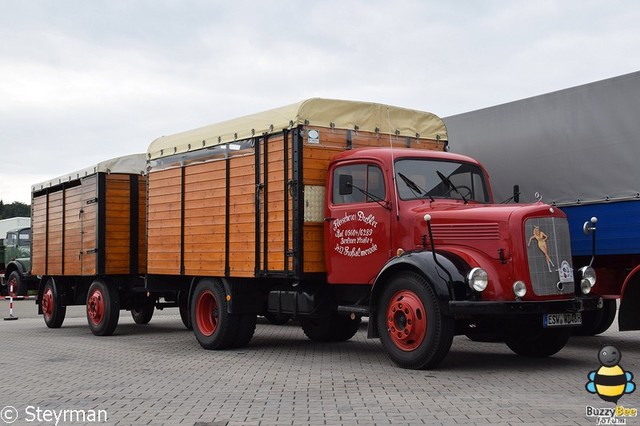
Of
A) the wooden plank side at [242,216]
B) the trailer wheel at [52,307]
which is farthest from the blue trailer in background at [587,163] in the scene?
the trailer wheel at [52,307]

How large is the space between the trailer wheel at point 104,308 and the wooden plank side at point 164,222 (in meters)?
1.56

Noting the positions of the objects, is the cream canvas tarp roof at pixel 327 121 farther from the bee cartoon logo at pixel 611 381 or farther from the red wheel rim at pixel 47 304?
the red wheel rim at pixel 47 304

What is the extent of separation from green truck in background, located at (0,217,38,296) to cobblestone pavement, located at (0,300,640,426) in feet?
53.0

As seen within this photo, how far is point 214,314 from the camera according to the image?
1257cm

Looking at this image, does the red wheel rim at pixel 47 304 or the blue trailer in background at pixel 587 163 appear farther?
the red wheel rim at pixel 47 304

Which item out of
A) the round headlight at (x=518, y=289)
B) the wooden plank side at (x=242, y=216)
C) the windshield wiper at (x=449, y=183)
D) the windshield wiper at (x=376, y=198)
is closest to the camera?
the round headlight at (x=518, y=289)

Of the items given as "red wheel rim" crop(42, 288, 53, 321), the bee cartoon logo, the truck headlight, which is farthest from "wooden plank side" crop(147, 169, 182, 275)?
the bee cartoon logo

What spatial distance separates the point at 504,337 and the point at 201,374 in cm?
402

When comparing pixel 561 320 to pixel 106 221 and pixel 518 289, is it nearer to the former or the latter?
pixel 518 289

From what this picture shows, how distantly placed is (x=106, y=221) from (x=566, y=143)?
8.83 meters

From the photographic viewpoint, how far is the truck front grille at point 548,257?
8883mm

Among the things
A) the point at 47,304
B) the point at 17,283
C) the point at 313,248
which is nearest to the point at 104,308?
the point at 47,304

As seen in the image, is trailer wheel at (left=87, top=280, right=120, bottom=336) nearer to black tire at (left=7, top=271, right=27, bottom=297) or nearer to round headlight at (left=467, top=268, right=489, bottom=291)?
round headlight at (left=467, top=268, right=489, bottom=291)

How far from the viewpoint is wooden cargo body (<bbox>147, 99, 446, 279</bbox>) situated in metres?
10.9
